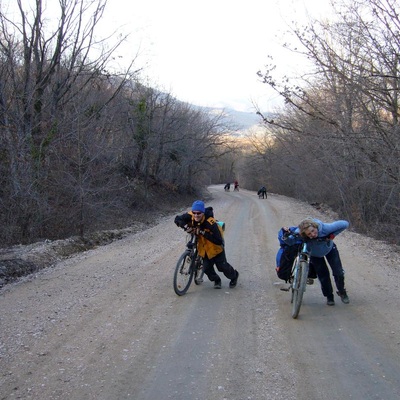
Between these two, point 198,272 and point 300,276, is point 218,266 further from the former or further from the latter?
point 300,276

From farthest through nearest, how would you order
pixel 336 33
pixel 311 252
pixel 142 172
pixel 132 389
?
1. pixel 142 172
2. pixel 336 33
3. pixel 311 252
4. pixel 132 389

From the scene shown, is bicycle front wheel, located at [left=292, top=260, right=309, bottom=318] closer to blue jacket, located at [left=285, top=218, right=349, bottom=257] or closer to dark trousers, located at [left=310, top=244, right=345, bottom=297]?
blue jacket, located at [left=285, top=218, right=349, bottom=257]

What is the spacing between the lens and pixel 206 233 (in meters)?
7.25

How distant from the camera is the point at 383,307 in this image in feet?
21.4

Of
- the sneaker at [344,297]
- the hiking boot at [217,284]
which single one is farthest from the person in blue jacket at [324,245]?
the hiking boot at [217,284]

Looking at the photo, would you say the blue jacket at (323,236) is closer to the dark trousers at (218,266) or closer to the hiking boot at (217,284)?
the dark trousers at (218,266)

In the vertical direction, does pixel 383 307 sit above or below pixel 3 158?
below

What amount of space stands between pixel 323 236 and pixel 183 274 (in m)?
2.30

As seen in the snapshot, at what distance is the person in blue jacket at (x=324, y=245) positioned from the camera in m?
6.22

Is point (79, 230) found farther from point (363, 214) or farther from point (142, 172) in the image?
point (142, 172)

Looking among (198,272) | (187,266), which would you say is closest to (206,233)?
(187,266)

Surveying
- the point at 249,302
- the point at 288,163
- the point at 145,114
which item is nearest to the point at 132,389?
the point at 249,302

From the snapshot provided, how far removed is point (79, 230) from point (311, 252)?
32.4 ft

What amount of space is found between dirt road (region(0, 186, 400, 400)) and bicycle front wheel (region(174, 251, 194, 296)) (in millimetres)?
158
